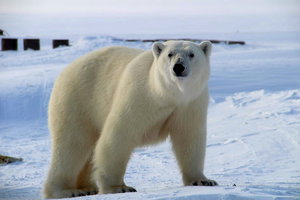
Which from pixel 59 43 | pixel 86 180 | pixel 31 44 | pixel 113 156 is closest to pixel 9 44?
A: pixel 31 44

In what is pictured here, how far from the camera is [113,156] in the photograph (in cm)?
367

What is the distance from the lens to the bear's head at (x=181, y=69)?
343cm

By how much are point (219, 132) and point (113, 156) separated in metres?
3.06

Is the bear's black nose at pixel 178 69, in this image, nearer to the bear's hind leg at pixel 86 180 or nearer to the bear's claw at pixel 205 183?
the bear's claw at pixel 205 183

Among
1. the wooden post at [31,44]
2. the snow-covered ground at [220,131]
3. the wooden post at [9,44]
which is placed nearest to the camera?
the snow-covered ground at [220,131]

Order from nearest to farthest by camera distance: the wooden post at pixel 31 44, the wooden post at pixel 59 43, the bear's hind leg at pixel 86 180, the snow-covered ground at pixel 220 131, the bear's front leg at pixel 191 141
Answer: the bear's front leg at pixel 191 141 → the bear's hind leg at pixel 86 180 → the snow-covered ground at pixel 220 131 → the wooden post at pixel 31 44 → the wooden post at pixel 59 43

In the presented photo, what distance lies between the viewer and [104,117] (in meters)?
3.92

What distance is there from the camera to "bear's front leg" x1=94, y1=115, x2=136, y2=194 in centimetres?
363

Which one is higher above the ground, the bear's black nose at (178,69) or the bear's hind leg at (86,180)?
the bear's black nose at (178,69)

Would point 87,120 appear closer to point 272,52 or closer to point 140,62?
point 140,62

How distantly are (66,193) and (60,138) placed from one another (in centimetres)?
42

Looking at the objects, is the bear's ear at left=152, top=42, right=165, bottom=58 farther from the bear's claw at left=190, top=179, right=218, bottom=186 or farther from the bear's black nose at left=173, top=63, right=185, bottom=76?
the bear's claw at left=190, top=179, right=218, bottom=186

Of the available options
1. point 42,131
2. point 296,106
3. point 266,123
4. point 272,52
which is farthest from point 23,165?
point 272,52

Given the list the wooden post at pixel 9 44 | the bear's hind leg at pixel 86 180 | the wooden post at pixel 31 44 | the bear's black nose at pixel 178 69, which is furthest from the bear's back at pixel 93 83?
the wooden post at pixel 31 44
